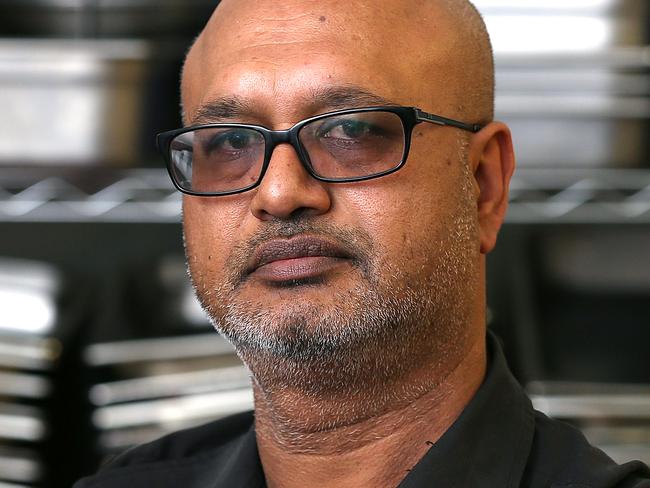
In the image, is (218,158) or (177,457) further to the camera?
(177,457)

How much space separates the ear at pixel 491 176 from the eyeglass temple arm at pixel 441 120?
2 cm

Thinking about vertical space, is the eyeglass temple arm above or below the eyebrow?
below

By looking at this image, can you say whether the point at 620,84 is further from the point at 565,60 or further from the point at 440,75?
the point at 440,75

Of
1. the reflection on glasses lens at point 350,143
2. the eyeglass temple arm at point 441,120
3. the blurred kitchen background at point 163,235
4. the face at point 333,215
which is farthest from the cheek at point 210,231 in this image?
the blurred kitchen background at point 163,235

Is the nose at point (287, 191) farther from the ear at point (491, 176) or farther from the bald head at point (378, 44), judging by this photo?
the ear at point (491, 176)

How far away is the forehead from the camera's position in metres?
1.13

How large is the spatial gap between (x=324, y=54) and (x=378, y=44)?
0.20 ft

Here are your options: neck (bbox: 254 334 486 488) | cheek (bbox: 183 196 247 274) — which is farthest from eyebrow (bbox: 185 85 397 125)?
Result: neck (bbox: 254 334 486 488)

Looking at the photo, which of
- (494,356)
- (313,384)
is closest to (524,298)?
(494,356)

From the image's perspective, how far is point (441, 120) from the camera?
116 centimetres

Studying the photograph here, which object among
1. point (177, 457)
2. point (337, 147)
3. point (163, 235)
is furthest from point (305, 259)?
point (163, 235)

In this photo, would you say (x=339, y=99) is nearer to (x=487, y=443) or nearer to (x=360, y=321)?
(x=360, y=321)

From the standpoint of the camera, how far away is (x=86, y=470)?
2551 millimetres

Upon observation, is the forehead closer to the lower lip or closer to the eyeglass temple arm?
the eyeglass temple arm
